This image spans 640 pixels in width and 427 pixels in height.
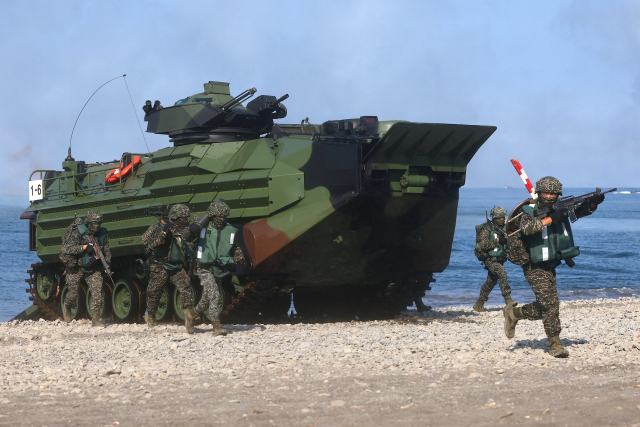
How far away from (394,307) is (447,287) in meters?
14.0

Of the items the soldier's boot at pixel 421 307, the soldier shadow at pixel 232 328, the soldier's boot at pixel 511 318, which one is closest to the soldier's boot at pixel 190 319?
the soldier shadow at pixel 232 328

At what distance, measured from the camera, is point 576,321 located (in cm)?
1281

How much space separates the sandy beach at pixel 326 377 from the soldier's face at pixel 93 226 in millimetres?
2660

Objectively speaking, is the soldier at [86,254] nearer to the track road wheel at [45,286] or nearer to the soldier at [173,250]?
the soldier at [173,250]

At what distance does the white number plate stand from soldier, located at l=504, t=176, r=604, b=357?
12874mm

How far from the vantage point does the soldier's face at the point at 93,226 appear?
1406 centimetres

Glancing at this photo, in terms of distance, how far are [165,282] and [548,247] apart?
5873 mm

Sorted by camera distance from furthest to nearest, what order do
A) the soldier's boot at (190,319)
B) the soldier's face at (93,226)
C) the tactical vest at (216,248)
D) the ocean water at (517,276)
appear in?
the ocean water at (517,276) < the soldier's face at (93,226) < the soldier's boot at (190,319) < the tactical vest at (216,248)

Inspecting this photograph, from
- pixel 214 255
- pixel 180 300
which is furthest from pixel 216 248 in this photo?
pixel 180 300

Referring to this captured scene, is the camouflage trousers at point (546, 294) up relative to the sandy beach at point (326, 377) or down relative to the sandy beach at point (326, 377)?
up

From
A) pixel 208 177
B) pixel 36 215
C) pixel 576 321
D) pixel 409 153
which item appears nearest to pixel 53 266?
pixel 36 215

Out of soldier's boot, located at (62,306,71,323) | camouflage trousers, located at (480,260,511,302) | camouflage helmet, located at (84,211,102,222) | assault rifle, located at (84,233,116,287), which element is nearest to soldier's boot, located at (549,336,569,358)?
camouflage trousers, located at (480,260,511,302)

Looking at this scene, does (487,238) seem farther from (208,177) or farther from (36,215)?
(36,215)

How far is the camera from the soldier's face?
46.1 ft
